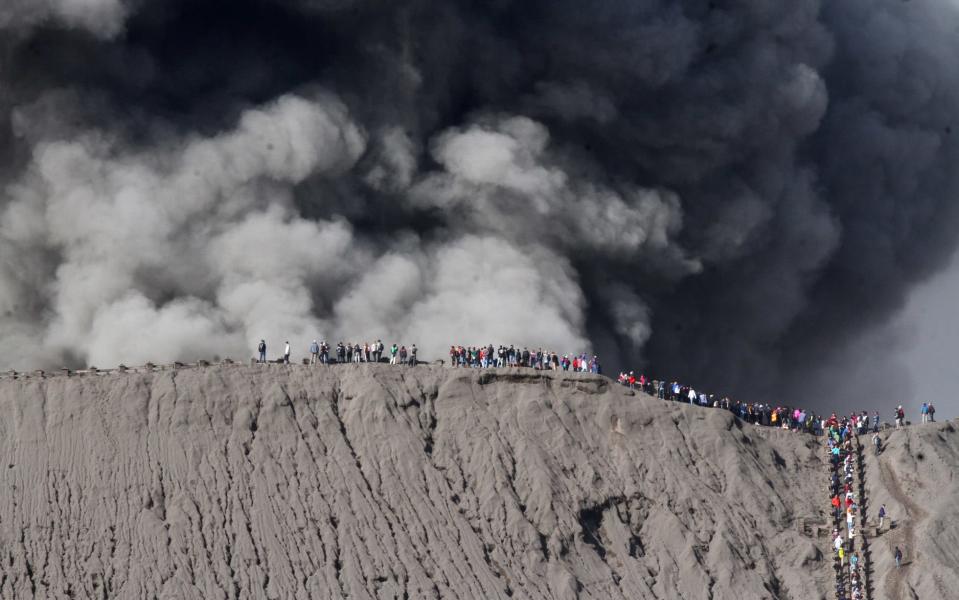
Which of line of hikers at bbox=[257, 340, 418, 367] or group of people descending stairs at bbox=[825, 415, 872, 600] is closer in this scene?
group of people descending stairs at bbox=[825, 415, 872, 600]

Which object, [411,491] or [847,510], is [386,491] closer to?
[411,491]

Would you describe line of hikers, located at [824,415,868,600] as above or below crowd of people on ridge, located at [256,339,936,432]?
below

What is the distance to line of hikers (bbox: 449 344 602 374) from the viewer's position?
7606cm

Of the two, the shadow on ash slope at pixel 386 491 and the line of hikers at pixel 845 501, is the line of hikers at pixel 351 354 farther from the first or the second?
the line of hikers at pixel 845 501

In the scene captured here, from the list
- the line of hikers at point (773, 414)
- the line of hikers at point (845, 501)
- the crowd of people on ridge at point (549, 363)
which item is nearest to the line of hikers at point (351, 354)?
the crowd of people on ridge at point (549, 363)

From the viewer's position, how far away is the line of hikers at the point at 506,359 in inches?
2995

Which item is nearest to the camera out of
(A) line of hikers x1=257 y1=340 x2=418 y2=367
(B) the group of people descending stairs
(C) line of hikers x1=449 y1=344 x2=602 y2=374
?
(B) the group of people descending stairs

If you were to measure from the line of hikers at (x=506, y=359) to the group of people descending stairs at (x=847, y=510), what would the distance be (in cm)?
841

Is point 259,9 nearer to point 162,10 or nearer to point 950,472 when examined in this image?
point 162,10

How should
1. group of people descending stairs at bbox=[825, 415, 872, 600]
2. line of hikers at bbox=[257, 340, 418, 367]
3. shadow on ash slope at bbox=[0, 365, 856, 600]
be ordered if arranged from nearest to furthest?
1. shadow on ash slope at bbox=[0, 365, 856, 600]
2. group of people descending stairs at bbox=[825, 415, 872, 600]
3. line of hikers at bbox=[257, 340, 418, 367]

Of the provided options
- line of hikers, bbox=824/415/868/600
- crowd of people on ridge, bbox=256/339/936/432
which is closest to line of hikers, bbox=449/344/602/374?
crowd of people on ridge, bbox=256/339/936/432

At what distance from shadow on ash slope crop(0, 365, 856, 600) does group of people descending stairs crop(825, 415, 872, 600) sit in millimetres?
563

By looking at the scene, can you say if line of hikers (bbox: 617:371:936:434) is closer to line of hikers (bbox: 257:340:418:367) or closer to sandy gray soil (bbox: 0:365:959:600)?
sandy gray soil (bbox: 0:365:959:600)

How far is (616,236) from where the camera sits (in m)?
88.6
